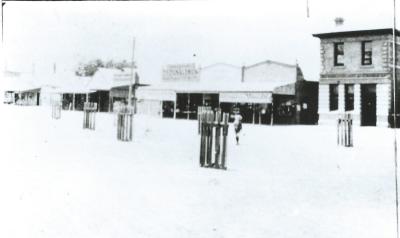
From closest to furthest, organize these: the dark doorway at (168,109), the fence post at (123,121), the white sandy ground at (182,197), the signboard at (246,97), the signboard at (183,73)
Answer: the white sandy ground at (182,197) < the fence post at (123,121) < the signboard at (246,97) < the signboard at (183,73) < the dark doorway at (168,109)

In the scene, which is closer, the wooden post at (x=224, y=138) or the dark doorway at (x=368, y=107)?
the wooden post at (x=224, y=138)

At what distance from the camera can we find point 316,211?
5926 mm

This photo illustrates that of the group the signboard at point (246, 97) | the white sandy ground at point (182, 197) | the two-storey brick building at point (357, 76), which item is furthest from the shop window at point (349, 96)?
the white sandy ground at point (182, 197)

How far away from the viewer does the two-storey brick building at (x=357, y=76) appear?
78.4 ft

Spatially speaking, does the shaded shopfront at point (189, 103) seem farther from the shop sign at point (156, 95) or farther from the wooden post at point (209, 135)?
the wooden post at point (209, 135)

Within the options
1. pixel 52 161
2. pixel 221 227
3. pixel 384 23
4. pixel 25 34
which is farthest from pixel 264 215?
pixel 384 23

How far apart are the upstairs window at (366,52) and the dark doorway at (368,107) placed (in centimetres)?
127

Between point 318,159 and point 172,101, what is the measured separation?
1988 centimetres

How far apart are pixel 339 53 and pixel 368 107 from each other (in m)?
3.39

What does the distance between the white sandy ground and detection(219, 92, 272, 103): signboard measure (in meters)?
15.4

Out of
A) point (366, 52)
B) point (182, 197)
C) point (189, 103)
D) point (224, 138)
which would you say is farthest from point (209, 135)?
point (189, 103)

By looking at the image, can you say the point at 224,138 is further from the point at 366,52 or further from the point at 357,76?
the point at 366,52

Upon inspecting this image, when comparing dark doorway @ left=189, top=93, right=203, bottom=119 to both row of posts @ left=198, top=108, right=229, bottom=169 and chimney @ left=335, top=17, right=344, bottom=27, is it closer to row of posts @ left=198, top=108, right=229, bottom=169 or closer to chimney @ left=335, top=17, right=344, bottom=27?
chimney @ left=335, top=17, right=344, bottom=27

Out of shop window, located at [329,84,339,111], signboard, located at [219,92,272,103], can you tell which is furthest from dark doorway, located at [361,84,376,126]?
signboard, located at [219,92,272,103]
